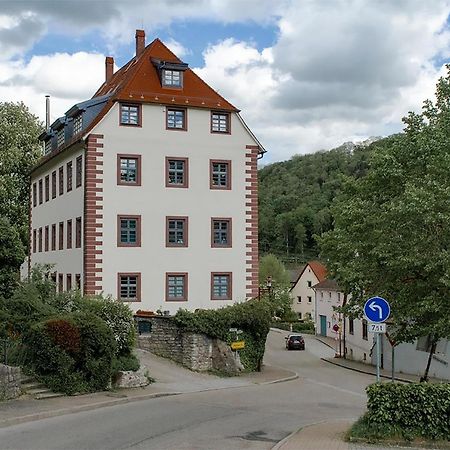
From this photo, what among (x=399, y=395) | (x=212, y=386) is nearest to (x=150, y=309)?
(x=212, y=386)

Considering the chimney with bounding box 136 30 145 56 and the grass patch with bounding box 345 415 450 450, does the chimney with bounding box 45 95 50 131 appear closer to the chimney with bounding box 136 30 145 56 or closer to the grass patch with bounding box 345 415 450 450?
the chimney with bounding box 136 30 145 56

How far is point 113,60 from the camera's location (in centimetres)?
4881

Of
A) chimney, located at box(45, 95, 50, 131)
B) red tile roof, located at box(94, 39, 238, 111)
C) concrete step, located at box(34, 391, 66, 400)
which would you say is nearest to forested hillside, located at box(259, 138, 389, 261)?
chimney, located at box(45, 95, 50, 131)

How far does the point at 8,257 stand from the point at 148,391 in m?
8.07

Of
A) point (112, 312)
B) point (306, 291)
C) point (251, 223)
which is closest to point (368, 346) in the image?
point (251, 223)

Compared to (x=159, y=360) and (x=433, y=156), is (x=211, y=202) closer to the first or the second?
(x=159, y=360)

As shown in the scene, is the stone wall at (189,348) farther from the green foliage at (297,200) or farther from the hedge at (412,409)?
the green foliage at (297,200)

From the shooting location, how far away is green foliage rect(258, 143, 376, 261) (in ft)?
417

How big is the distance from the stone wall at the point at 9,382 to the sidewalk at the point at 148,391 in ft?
0.79

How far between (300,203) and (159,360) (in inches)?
3847

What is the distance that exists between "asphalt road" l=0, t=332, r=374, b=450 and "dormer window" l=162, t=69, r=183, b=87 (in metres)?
15.9

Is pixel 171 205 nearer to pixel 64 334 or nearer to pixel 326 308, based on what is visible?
pixel 64 334

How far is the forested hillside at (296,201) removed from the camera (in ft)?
418

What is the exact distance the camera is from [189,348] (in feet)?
106
